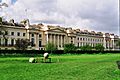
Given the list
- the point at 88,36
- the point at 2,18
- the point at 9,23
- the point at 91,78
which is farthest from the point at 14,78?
the point at 88,36

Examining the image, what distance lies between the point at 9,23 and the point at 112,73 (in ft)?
344

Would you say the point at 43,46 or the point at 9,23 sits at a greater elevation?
the point at 9,23

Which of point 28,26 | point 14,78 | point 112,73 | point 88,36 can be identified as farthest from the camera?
point 88,36

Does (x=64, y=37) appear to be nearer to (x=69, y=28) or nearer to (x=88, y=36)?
(x=69, y=28)

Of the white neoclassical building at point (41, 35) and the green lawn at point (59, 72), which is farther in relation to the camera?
the white neoclassical building at point (41, 35)

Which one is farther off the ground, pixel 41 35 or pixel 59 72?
pixel 59 72

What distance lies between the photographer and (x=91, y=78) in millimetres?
16516

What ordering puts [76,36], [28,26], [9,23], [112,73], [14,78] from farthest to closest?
[76,36] → [28,26] → [9,23] → [112,73] → [14,78]

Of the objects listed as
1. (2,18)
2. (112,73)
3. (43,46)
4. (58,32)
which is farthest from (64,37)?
(112,73)

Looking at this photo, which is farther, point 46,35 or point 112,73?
point 46,35

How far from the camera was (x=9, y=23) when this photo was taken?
120000 millimetres

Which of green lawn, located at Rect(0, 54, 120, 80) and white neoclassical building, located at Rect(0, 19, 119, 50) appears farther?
white neoclassical building, located at Rect(0, 19, 119, 50)

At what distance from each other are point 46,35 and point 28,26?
1488 cm

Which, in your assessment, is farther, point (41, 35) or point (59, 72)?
point (41, 35)
